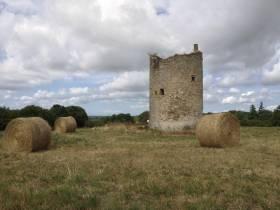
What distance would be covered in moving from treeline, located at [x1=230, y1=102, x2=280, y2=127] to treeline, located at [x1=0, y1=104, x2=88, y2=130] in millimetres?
16615

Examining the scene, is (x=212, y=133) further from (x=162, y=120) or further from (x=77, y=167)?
(x=162, y=120)

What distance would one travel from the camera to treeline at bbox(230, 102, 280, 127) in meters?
37.9

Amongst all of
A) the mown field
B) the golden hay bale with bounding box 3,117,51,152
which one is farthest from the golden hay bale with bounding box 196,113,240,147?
the golden hay bale with bounding box 3,117,51,152

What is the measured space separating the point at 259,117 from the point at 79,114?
28462 mm

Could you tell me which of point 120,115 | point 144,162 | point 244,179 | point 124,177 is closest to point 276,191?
point 244,179

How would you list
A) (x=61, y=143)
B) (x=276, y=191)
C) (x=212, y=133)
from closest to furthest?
(x=276, y=191) < (x=212, y=133) < (x=61, y=143)

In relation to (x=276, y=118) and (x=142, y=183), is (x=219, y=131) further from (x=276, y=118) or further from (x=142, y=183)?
(x=276, y=118)

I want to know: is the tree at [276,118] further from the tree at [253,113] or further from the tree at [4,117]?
the tree at [4,117]

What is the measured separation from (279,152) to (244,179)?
524 centimetres

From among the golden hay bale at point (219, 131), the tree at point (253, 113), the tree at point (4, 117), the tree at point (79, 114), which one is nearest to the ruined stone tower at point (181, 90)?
the golden hay bale at point (219, 131)

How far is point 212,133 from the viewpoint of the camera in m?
14.0

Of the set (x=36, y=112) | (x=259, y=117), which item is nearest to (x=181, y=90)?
(x=36, y=112)

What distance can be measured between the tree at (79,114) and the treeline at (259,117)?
16.2 meters

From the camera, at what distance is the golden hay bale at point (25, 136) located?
12.9 m
